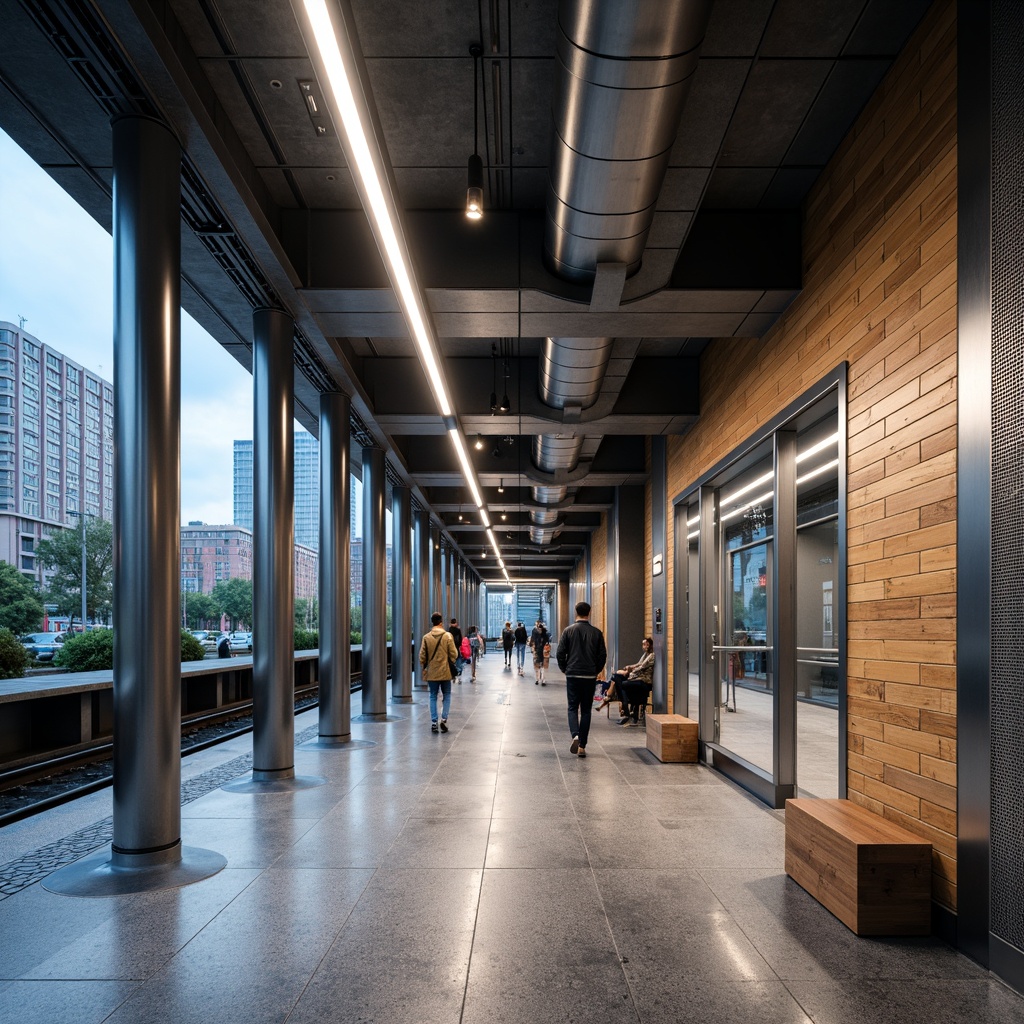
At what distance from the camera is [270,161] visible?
5828 millimetres

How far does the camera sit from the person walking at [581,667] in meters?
8.84

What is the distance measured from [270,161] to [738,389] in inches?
185

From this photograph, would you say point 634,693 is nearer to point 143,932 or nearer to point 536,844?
point 536,844

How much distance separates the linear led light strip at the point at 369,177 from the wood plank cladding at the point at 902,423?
2764mm

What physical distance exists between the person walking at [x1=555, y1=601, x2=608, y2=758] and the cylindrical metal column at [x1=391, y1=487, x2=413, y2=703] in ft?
22.8

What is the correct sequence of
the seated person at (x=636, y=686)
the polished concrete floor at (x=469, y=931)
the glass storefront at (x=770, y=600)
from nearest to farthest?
the polished concrete floor at (x=469, y=931), the glass storefront at (x=770, y=600), the seated person at (x=636, y=686)

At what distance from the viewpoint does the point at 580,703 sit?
9055 mm

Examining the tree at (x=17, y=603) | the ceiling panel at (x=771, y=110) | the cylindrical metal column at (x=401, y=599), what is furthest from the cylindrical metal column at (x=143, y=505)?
the tree at (x=17, y=603)

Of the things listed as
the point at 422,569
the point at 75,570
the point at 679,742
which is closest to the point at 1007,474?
the point at 679,742

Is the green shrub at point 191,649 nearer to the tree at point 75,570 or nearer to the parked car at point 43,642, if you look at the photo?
the parked car at point 43,642

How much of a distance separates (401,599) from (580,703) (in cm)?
754

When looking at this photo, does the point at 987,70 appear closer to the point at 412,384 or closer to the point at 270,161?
the point at 270,161

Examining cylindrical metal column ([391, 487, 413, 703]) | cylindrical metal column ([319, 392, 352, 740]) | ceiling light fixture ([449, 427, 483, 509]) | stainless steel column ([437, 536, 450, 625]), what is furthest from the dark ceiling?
stainless steel column ([437, 536, 450, 625])

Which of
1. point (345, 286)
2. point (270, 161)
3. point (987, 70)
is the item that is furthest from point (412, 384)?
point (987, 70)
